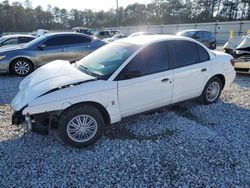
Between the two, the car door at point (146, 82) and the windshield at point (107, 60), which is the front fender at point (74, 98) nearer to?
the car door at point (146, 82)

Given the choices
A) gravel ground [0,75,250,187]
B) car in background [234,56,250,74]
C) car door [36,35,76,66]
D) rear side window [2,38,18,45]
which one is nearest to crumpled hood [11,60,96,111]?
gravel ground [0,75,250,187]

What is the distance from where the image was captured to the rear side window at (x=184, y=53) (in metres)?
4.39

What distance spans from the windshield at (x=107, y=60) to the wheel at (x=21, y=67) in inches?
190

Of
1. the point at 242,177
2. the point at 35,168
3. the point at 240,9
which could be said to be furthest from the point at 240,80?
the point at 240,9

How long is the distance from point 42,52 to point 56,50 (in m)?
0.50

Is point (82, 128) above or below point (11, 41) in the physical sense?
below

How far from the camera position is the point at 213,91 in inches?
207

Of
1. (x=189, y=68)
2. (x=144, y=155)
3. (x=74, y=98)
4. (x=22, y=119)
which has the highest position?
(x=189, y=68)

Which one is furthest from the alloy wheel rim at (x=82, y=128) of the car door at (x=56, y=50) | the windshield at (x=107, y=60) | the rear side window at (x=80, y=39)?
the rear side window at (x=80, y=39)

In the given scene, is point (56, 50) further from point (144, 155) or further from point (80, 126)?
point (144, 155)

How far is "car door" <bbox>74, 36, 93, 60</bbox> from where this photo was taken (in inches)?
353

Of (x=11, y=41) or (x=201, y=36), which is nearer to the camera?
(x=11, y=41)

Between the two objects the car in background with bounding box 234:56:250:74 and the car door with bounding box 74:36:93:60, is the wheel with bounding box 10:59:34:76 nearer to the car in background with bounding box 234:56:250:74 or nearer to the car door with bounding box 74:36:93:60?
the car door with bounding box 74:36:93:60

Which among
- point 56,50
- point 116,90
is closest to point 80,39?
point 56,50
